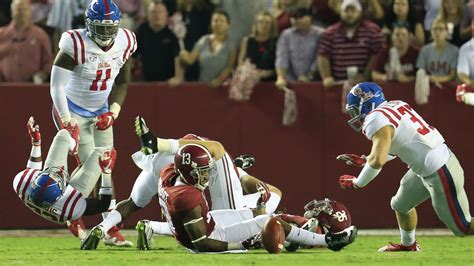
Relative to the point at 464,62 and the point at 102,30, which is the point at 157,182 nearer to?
the point at 102,30

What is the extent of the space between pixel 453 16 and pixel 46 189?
18.4 ft

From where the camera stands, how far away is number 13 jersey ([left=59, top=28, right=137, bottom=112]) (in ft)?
39.9

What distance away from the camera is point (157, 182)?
1197 centimetres

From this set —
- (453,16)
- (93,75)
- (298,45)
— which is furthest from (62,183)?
(453,16)

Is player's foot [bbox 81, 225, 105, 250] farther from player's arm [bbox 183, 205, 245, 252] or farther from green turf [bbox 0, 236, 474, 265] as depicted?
player's arm [bbox 183, 205, 245, 252]

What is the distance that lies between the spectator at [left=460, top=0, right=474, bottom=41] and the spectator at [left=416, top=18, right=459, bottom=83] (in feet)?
0.77

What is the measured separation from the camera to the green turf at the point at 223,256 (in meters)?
10.2

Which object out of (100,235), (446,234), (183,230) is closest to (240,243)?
(183,230)

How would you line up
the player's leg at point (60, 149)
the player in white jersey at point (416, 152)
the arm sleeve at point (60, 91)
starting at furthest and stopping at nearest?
the player's leg at point (60, 149) → the arm sleeve at point (60, 91) → the player in white jersey at point (416, 152)

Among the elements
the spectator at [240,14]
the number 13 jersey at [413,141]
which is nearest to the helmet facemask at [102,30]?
the number 13 jersey at [413,141]

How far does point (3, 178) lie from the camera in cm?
1488

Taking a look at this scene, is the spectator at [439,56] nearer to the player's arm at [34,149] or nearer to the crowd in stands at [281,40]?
the crowd in stands at [281,40]

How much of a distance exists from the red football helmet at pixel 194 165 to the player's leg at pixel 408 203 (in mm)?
1759

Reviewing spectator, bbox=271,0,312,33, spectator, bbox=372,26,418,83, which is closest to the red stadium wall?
spectator, bbox=372,26,418,83
